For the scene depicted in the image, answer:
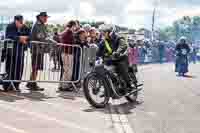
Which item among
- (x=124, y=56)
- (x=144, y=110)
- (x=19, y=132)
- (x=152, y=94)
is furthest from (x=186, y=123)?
(x=152, y=94)

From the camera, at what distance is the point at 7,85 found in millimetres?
10547

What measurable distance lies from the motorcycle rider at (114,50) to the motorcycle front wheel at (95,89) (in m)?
0.60

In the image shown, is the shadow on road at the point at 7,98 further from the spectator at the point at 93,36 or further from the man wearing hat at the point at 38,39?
the spectator at the point at 93,36

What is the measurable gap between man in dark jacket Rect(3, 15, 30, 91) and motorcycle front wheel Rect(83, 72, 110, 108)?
214 centimetres

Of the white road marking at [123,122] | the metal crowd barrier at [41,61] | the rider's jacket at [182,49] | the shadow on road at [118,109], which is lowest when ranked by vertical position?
the white road marking at [123,122]

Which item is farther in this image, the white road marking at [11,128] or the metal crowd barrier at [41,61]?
the metal crowd barrier at [41,61]

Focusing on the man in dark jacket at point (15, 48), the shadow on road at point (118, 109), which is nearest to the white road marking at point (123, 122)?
the shadow on road at point (118, 109)

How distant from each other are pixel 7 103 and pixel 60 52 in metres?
2.77

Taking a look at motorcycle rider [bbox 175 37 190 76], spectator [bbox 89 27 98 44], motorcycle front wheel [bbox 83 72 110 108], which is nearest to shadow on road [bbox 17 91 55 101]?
motorcycle front wheel [bbox 83 72 110 108]

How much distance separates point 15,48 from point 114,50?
234 centimetres

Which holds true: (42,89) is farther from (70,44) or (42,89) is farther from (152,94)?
(152,94)

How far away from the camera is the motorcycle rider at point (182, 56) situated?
20344 mm

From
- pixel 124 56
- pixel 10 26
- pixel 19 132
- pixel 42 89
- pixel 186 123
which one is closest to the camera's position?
pixel 19 132

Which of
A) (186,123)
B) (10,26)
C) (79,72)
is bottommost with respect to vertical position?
(186,123)
